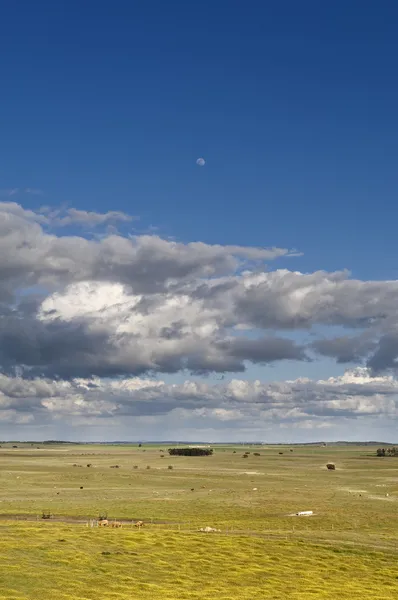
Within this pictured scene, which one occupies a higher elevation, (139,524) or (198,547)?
(139,524)

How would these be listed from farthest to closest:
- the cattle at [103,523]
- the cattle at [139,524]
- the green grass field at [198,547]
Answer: the cattle at [139,524]
the cattle at [103,523]
the green grass field at [198,547]

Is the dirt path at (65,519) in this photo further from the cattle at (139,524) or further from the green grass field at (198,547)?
the cattle at (139,524)

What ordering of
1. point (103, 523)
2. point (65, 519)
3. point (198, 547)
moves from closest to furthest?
point (198, 547) → point (103, 523) → point (65, 519)

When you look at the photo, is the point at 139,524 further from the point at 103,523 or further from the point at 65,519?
the point at 65,519

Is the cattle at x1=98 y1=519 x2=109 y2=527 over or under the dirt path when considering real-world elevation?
over

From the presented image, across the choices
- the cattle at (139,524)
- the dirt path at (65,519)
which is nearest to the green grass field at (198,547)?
the dirt path at (65,519)

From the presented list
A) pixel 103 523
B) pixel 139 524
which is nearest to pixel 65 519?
pixel 103 523

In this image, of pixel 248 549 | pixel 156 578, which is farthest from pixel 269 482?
pixel 156 578

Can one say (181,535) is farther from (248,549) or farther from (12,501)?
(12,501)

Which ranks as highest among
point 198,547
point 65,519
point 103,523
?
point 103,523

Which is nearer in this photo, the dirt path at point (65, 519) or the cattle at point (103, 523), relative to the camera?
Answer: the cattle at point (103, 523)

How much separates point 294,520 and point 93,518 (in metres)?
28.4

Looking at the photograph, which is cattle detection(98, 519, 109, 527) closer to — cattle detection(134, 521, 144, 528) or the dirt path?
cattle detection(134, 521, 144, 528)

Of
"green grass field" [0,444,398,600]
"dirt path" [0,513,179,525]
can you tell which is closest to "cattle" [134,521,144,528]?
"green grass field" [0,444,398,600]
